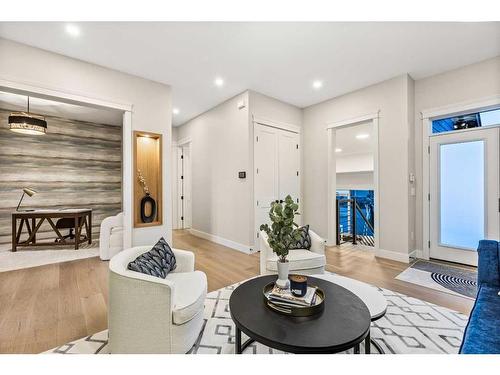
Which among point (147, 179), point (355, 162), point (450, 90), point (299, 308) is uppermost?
point (450, 90)

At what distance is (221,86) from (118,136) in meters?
3.63

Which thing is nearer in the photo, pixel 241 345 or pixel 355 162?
pixel 241 345

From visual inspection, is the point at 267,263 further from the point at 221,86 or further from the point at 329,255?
the point at 221,86

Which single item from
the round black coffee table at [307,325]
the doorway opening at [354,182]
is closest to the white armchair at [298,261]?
Answer: the round black coffee table at [307,325]

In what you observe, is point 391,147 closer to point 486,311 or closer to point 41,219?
point 486,311

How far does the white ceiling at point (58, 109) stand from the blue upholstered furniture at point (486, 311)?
491 centimetres

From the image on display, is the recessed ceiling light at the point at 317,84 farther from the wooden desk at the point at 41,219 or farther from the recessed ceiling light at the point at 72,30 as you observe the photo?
the wooden desk at the point at 41,219

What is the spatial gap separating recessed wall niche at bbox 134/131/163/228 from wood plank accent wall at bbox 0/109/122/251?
2894mm

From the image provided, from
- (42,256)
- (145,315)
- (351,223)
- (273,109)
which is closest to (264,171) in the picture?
(273,109)

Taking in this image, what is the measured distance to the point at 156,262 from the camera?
75.5 inches

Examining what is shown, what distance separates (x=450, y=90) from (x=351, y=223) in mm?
2992

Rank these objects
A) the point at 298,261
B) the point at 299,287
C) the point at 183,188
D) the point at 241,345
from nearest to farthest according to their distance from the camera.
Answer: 1. the point at 299,287
2. the point at 241,345
3. the point at 298,261
4. the point at 183,188

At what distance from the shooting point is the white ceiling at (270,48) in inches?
102
